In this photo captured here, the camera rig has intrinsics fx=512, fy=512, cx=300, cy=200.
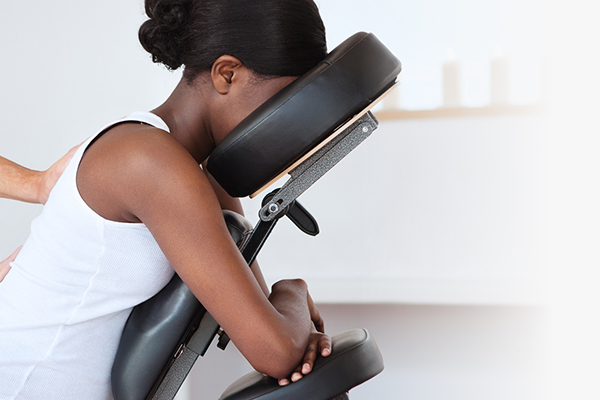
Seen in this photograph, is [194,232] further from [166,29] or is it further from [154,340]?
[166,29]

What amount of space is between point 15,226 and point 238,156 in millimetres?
1459

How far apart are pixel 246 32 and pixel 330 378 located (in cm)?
51

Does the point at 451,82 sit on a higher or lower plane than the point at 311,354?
higher

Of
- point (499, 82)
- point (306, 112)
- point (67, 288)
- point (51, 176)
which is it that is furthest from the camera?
point (499, 82)

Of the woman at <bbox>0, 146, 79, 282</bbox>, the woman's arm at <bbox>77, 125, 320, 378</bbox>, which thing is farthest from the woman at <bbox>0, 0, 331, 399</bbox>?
the woman at <bbox>0, 146, 79, 282</bbox>

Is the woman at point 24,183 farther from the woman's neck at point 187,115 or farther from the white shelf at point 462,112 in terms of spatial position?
the white shelf at point 462,112

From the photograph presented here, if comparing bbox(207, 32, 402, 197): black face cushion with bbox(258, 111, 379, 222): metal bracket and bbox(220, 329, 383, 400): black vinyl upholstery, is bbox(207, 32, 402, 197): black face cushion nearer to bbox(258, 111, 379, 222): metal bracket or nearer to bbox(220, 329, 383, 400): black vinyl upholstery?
bbox(258, 111, 379, 222): metal bracket

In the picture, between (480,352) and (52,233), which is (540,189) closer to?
(480,352)

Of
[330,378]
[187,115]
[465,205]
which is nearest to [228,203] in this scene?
[187,115]

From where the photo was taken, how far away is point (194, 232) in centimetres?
71

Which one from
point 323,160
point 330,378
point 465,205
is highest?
point 323,160

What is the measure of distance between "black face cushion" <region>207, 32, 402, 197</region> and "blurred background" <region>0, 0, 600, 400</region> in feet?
2.89

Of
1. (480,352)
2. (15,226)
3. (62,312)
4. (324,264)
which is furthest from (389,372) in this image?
(15,226)

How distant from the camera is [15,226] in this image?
1826 millimetres
